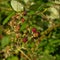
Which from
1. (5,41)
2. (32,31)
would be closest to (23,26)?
(32,31)

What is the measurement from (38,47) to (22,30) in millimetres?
158

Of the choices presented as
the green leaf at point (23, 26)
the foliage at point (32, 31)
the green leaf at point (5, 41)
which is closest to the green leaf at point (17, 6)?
the foliage at point (32, 31)

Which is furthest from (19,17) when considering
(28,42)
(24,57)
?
(24,57)

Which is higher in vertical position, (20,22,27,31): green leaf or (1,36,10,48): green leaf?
(20,22,27,31): green leaf

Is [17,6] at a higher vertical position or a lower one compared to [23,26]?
higher

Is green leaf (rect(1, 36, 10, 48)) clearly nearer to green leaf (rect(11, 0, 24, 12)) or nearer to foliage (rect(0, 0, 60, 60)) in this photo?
foliage (rect(0, 0, 60, 60))

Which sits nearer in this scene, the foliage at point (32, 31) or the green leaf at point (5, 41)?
the foliage at point (32, 31)

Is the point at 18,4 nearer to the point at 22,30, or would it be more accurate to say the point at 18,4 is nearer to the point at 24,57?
the point at 22,30

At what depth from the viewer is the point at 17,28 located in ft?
5.44

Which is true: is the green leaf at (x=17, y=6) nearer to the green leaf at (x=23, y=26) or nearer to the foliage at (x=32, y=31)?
the foliage at (x=32, y=31)

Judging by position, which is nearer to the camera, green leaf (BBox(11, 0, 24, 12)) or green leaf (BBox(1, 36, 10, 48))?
green leaf (BBox(11, 0, 24, 12))

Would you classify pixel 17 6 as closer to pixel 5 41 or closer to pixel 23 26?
pixel 23 26

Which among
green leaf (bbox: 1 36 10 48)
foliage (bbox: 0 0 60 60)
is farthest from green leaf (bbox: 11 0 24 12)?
green leaf (bbox: 1 36 10 48)

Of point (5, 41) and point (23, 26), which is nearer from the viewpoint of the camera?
point (23, 26)
